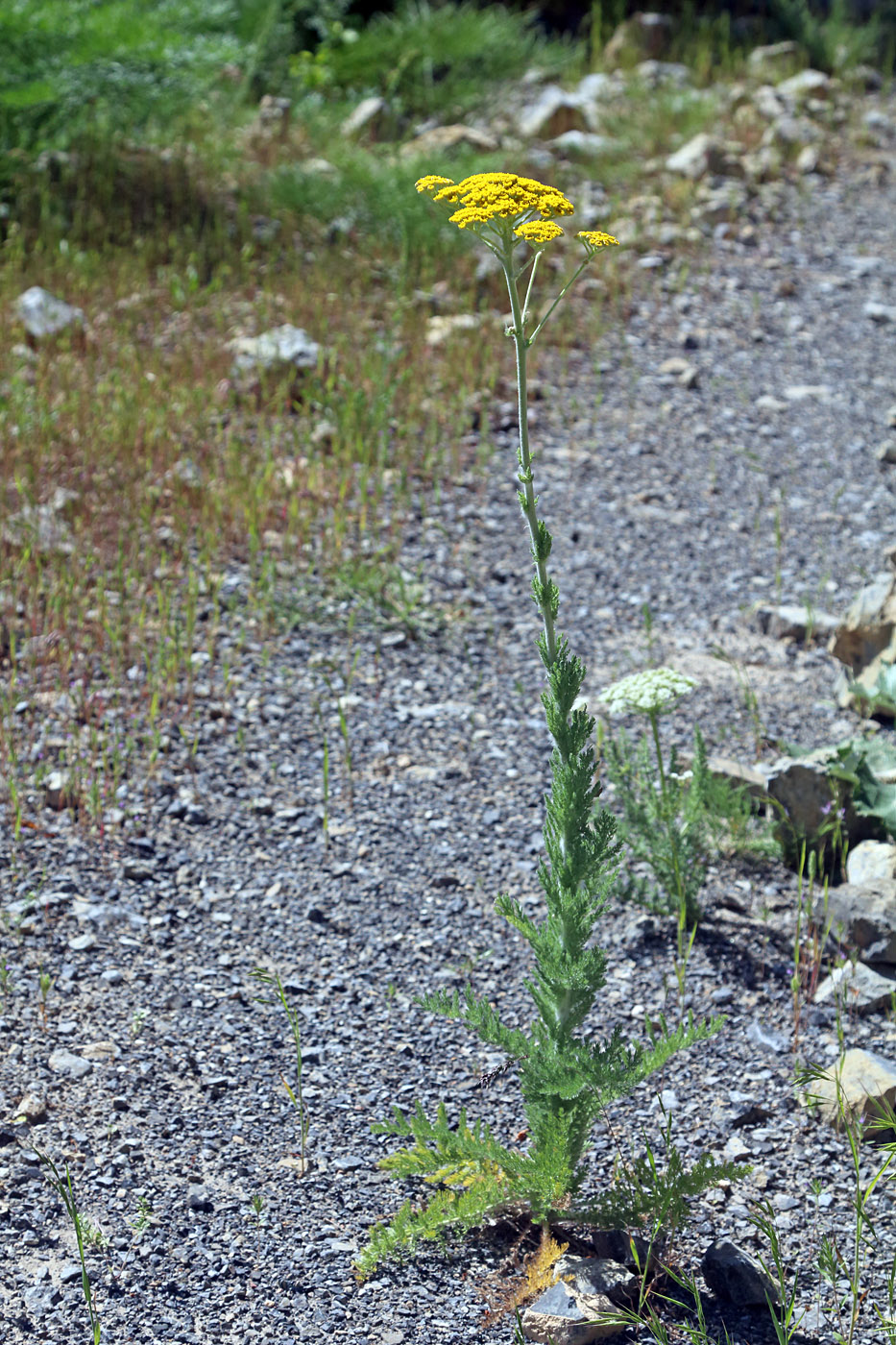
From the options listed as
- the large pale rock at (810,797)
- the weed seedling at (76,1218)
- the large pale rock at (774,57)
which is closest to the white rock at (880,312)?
the large pale rock at (774,57)

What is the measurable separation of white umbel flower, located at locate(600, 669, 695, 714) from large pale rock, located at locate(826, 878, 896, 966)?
0.70 m

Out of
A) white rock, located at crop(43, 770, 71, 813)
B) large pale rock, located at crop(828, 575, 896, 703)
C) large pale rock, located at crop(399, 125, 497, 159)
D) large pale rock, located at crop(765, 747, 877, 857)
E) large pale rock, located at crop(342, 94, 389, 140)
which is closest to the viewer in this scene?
large pale rock, located at crop(765, 747, 877, 857)

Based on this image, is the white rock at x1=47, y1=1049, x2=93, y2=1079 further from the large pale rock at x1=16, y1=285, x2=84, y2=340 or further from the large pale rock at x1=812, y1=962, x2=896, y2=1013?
the large pale rock at x1=16, y1=285, x2=84, y2=340

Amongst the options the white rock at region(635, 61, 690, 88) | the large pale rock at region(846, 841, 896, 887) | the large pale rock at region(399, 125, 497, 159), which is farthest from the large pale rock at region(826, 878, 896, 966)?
the white rock at region(635, 61, 690, 88)

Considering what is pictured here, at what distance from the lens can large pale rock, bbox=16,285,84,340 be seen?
6.23 metres

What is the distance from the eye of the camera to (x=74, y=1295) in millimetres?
2385

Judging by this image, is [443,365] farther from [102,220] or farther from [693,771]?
[693,771]

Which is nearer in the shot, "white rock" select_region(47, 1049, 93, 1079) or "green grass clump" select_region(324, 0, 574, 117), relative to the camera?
"white rock" select_region(47, 1049, 93, 1079)

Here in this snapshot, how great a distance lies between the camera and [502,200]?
6.92 feet

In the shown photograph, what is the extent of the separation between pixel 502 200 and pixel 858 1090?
2.03 m

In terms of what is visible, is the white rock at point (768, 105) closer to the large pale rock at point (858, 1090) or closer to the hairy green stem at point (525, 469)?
the hairy green stem at point (525, 469)

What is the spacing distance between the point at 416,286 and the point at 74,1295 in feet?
19.4

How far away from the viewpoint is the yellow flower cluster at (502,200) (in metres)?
2.08

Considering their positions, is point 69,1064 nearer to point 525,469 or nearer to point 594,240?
point 525,469
